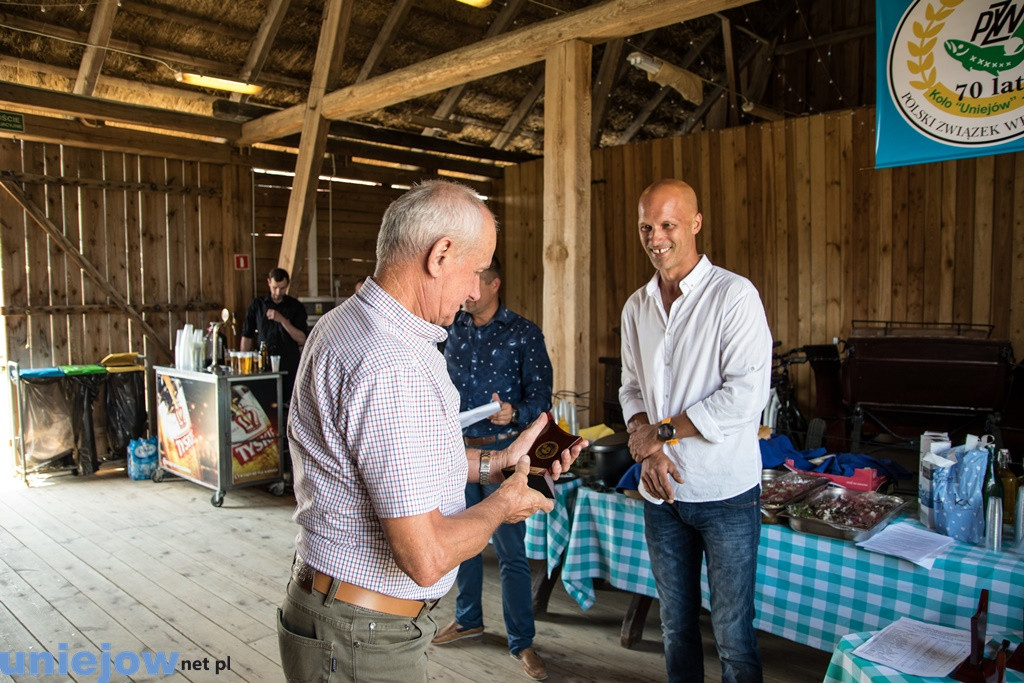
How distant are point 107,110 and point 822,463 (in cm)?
678

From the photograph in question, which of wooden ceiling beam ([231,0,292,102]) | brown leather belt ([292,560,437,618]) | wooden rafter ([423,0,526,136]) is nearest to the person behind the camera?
brown leather belt ([292,560,437,618])

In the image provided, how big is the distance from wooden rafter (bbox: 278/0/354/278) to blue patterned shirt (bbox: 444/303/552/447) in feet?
14.5

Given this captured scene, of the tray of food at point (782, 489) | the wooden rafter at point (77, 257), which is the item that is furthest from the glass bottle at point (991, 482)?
the wooden rafter at point (77, 257)

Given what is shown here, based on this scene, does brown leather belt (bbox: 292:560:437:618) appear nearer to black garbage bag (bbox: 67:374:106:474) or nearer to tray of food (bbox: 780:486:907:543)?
tray of food (bbox: 780:486:907:543)

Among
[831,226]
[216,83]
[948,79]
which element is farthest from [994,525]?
[216,83]

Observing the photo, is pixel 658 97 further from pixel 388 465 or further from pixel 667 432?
pixel 388 465

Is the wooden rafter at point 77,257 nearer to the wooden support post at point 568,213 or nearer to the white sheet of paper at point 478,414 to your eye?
the wooden support post at point 568,213

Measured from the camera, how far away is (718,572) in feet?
7.80

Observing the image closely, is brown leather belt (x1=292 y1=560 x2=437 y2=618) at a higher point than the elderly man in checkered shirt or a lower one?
lower

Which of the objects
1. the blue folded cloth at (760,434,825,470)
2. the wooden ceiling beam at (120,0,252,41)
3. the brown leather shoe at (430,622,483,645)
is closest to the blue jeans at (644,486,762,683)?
the brown leather shoe at (430,622,483,645)

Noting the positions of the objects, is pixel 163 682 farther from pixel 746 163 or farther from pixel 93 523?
pixel 746 163

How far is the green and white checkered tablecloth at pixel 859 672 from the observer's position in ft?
5.54

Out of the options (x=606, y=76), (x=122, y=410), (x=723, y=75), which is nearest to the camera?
(x=122, y=410)

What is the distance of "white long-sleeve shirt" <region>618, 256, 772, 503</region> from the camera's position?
92.1 inches
